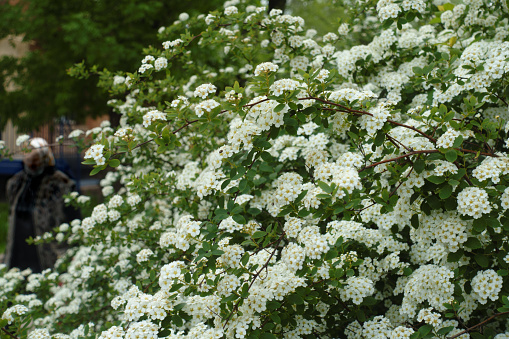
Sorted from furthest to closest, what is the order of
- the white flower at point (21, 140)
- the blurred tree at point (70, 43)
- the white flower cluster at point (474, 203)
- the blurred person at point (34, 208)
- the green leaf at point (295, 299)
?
the blurred tree at point (70, 43) → the blurred person at point (34, 208) → the white flower at point (21, 140) → the green leaf at point (295, 299) → the white flower cluster at point (474, 203)

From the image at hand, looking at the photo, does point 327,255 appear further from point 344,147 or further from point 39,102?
point 39,102

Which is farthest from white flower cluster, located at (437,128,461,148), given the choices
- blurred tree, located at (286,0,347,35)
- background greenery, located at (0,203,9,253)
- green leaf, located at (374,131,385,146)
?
blurred tree, located at (286,0,347,35)

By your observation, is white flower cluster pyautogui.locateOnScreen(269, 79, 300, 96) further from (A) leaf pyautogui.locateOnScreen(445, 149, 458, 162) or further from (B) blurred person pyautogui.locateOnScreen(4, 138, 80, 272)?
(B) blurred person pyautogui.locateOnScreen(4, 138, 80, 272)

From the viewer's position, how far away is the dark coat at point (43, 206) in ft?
21.4

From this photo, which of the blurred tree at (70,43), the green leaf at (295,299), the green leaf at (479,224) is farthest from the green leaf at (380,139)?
the blurred tree at (70,43)

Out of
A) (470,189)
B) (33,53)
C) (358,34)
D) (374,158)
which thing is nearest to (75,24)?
(33,53)

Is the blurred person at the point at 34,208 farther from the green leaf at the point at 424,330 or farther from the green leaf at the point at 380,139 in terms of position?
the green leaf at the point at 424,330

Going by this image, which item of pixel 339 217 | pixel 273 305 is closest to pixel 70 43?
pixel 339 217

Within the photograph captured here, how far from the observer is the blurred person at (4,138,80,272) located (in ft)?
21.4

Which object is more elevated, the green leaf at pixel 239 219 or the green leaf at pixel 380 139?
the green leaf at pixel 380 139

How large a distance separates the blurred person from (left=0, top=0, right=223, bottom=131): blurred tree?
198cm

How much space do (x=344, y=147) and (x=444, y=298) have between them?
1.27 m

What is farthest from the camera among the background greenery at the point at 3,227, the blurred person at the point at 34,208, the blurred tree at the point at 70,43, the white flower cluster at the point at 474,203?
the background greenery at the point at 3,227

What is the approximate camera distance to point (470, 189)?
1.97 m
